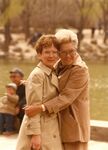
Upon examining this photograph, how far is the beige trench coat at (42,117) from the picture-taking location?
3.46 metres

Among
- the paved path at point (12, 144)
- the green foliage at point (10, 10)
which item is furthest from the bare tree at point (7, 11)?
the paved path at point (12, 144)

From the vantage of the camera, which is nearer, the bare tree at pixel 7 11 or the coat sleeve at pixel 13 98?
the coat sleeve at pixel 13 98

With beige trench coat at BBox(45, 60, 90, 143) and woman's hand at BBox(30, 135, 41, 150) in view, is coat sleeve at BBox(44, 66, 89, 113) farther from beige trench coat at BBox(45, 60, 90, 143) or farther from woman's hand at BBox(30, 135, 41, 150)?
woman's hand at BBox(30, 135, 41, 150)

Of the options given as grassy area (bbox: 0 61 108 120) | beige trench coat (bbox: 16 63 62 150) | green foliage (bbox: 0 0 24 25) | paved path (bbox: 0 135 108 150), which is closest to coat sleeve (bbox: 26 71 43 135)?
beige trench coat (bbox: 16 63 62 150)

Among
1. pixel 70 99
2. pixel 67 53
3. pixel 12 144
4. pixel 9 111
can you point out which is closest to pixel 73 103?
pixel 70 99

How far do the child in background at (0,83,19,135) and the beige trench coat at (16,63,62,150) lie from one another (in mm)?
3407

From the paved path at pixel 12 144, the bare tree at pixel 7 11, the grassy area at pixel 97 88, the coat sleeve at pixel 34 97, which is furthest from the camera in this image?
the bare tree at pixel 7 11

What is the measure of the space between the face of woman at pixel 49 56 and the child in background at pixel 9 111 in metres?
3.43

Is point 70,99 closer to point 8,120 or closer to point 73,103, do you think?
point 73,103

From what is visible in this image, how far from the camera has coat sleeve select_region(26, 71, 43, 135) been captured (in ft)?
11.3

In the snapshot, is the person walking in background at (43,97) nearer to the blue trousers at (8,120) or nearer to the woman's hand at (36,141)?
the woman's hand at (36,141)

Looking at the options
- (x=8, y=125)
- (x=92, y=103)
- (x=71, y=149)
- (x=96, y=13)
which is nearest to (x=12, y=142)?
(x=8, y=125)

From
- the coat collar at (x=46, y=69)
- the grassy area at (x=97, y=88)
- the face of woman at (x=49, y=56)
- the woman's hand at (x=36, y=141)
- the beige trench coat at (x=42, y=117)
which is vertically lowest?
the grassy area at (x=97, y=88)

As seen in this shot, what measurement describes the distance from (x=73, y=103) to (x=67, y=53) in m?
0.36
